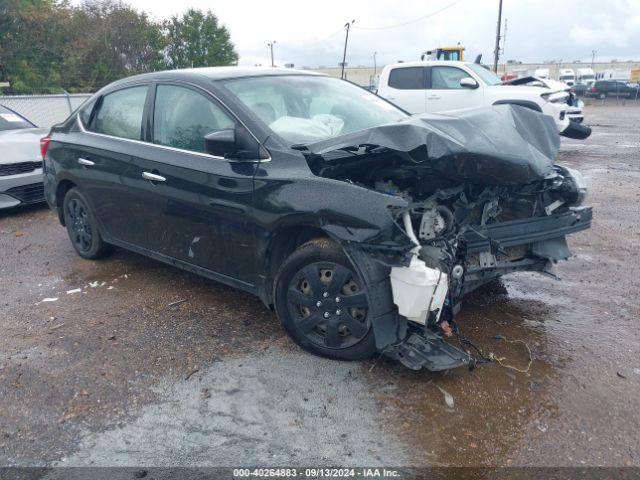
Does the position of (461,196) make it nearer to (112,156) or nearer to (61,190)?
(112,156)

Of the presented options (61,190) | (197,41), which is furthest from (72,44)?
(61,190)

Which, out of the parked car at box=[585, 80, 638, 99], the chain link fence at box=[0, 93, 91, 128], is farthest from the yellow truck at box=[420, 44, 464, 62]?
the parked car at box=[585, 80, 638, 99]

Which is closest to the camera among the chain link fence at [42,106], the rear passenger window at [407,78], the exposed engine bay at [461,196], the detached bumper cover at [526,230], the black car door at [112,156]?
the exposed engine bay at [461,196]

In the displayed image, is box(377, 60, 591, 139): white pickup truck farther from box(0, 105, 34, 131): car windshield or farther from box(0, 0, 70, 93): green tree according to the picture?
box(0, 0, 70, 93): green tree

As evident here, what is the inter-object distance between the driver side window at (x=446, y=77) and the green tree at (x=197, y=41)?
33942 mm

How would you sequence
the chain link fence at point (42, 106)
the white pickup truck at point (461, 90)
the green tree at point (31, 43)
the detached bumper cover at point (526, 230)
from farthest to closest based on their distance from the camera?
the green tree at point (31, 43) → the chain link fence at point (42, 106) → the white pickup truck at point (461, 90) → the detached bumper cover at point (526, 230)

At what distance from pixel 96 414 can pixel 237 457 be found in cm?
92

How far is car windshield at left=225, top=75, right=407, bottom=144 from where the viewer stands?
376 centimetres

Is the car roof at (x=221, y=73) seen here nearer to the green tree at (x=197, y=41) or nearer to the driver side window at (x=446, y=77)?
the driver side window at (x=446, y=77)

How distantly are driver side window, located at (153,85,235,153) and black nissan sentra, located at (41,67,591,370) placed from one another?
0.01m

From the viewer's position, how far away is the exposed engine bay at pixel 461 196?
301 cm

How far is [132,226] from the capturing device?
4562 millimetres

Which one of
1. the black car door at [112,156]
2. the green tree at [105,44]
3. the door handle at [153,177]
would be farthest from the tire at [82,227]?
the green tree at [105,44]

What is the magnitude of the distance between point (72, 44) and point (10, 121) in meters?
27.6
